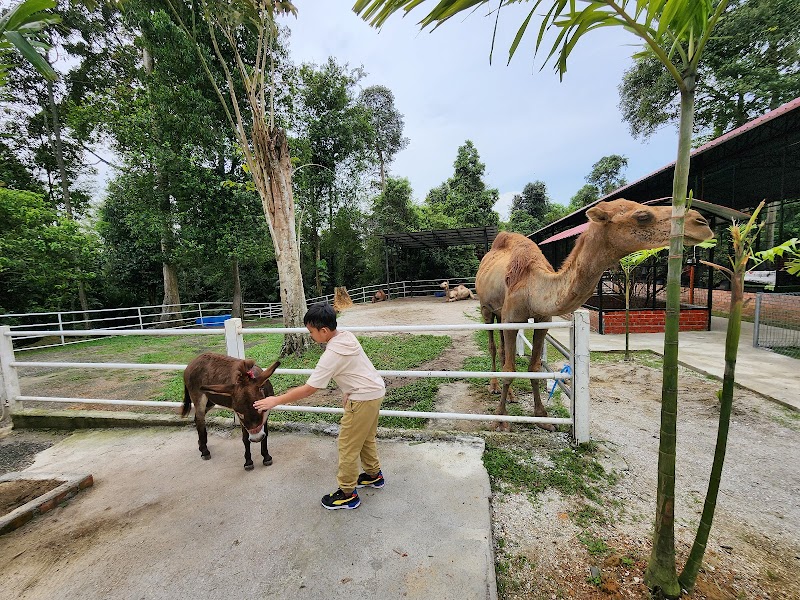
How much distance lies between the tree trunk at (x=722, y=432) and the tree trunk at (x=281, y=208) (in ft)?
19.7

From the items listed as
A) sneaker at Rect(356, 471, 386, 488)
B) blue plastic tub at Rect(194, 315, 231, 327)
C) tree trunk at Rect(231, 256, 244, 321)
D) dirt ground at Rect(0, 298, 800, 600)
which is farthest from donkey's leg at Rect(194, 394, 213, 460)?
blue plastic tub at Rect(194, 315, 231, 327)

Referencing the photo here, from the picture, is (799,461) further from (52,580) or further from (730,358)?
(52,580)

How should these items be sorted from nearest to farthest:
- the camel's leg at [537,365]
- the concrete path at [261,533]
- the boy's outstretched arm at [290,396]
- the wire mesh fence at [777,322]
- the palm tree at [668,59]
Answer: the palm tree at [668,59] < the concrete path at [261,533] < the boy's outstretched arm at [290,396] < the camel's leg at [537,365] < the wire mesh fence at [777,322]

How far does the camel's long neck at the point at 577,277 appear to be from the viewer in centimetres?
252

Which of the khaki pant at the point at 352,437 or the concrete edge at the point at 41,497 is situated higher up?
the khaki pant at the point at 352,437

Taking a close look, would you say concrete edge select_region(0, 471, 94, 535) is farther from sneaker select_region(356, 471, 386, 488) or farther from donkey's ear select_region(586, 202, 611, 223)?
donkey's ear select_region(586, 202, 611, 223)

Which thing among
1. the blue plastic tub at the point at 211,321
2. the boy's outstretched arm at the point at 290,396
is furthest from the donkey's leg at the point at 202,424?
the blue plastic tub at the point at 211,321

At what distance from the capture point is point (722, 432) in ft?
4.64

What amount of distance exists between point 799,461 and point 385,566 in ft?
11.0

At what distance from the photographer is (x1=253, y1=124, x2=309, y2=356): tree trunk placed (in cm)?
665

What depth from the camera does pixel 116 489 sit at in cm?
253

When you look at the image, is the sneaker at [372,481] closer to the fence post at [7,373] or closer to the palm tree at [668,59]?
the palm tree at [668,59]

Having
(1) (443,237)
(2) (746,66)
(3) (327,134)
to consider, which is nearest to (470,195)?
(1) (443,237)

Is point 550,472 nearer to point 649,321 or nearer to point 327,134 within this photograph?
point 649,321
